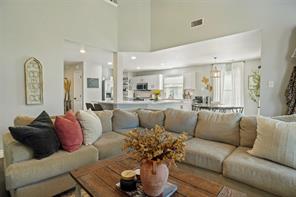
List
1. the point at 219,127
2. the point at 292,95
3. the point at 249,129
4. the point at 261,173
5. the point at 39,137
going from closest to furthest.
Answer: the point at 261,173 → the point at 39,137 → the point at 249,129 → the point at 219,127 → the point at 292,95

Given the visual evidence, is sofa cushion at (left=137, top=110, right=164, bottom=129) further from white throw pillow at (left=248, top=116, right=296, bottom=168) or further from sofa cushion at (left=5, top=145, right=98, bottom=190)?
white throw pillow at (left=248, top=116, right=296, bottom=168)

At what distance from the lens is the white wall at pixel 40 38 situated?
11.2ft

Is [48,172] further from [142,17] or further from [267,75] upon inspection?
[142,17]

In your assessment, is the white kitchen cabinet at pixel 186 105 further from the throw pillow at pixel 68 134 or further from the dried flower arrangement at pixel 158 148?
the dried flower arrangement at pixel 158 148

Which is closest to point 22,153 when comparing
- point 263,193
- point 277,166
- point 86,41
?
point 263,193

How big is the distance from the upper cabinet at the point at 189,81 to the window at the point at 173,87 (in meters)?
0.22

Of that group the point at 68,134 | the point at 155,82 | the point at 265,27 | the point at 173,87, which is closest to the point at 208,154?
the point at 68,134

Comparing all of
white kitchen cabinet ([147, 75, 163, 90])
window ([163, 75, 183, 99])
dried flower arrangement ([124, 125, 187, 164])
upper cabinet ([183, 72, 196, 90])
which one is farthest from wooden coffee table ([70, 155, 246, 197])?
white kitchen cabinet ([147, 75, 163, 90])

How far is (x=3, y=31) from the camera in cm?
335

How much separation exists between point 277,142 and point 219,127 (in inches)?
32.4

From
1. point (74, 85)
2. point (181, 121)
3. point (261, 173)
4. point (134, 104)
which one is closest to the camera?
point (261, 173)

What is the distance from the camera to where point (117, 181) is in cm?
141

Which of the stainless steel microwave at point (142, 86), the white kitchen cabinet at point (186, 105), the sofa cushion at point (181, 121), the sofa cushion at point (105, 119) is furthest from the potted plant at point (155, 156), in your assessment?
the stainless steel microwave at point (142, 86)

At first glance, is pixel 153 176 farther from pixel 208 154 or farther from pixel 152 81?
pixel 152 81
